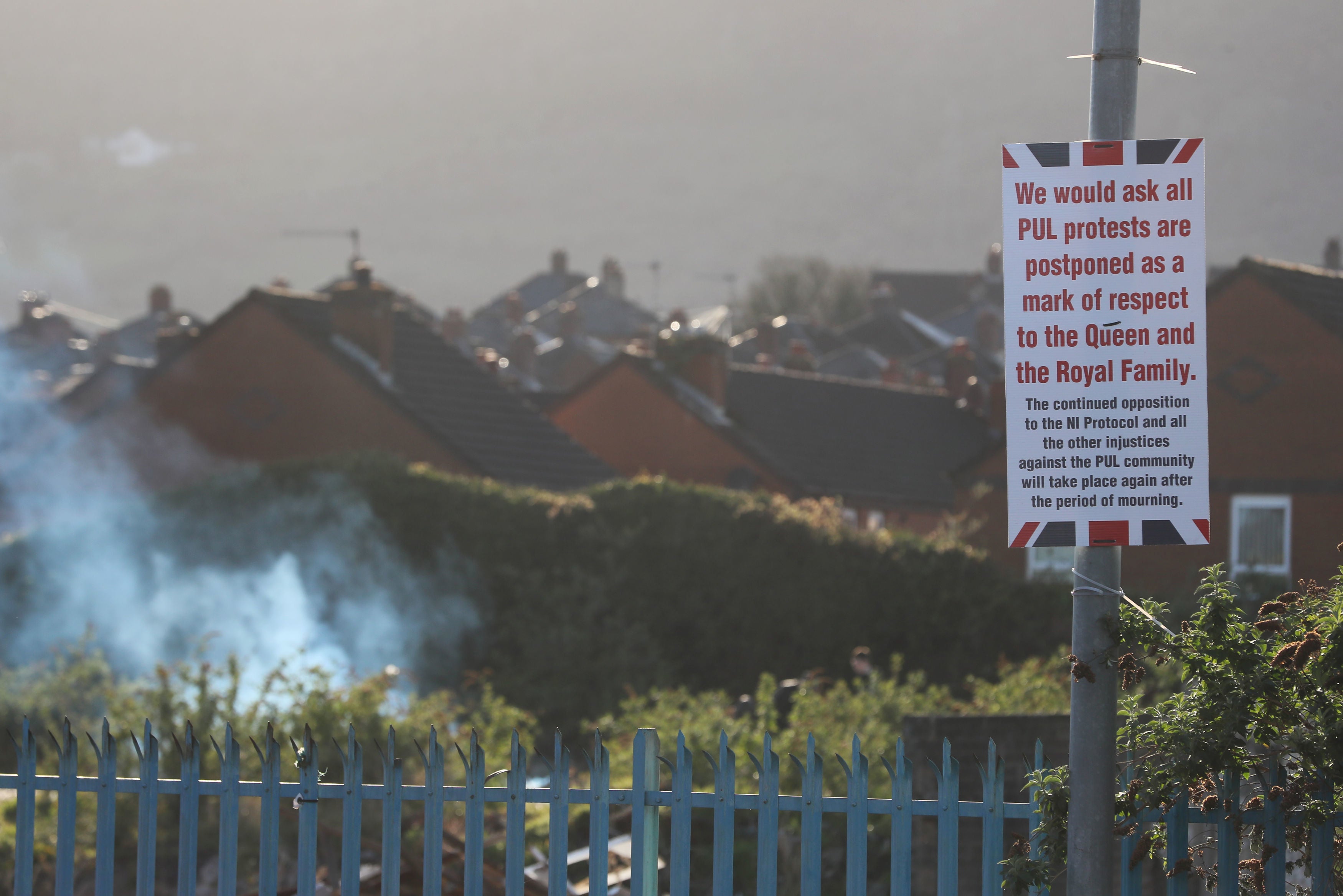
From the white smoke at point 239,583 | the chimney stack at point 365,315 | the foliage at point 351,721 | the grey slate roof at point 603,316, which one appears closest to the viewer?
the foliage at point 351,721

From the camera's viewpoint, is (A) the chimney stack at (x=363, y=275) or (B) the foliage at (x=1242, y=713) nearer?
(B) the foliage at (x=1242, y=713)

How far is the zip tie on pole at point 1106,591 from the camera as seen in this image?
14.2 feet

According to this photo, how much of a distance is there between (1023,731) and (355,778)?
4475 mm

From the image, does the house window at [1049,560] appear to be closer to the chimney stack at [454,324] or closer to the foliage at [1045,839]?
the foliage at [1045,839]

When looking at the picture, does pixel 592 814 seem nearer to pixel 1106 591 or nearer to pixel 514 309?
pixel 1106 591

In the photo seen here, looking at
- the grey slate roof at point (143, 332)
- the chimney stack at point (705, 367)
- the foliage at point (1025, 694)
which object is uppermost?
the grey slate roof at point (143, 332)

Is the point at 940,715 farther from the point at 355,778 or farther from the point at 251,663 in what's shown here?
the point at 251,663

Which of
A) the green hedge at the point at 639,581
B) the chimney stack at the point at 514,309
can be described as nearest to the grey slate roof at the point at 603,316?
the chimney stack at the point at 514,309

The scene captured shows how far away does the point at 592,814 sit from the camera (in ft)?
16.2

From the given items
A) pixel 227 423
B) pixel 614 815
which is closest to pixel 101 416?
pixel 227 423

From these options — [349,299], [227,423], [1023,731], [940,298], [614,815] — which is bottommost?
[614,815]

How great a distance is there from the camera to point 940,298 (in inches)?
3420

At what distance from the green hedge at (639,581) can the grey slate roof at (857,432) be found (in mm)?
15089

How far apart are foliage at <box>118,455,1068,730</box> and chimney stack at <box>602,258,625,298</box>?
55275 mm
